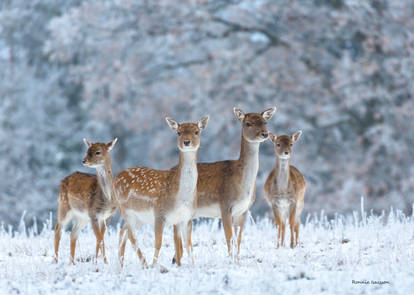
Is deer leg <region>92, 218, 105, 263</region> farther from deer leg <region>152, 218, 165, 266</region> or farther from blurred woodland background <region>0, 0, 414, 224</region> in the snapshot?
blurred woodland background <region>0, 0, 414, 224</region>

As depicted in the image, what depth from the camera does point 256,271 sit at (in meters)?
6.38

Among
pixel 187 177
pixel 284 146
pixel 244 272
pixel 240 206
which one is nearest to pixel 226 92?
pixel 284 146

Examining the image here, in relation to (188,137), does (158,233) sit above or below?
below

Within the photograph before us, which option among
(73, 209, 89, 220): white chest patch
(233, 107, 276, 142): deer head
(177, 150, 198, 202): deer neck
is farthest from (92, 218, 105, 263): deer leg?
(233, 107, 276, 142): deer head

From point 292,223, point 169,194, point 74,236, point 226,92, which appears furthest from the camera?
point 226,92

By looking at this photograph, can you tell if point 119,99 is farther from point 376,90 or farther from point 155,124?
point 376,90

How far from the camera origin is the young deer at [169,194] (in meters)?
6.92

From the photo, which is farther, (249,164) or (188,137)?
(249,164)

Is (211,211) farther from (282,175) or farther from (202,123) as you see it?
(282,175)

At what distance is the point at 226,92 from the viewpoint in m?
16.6

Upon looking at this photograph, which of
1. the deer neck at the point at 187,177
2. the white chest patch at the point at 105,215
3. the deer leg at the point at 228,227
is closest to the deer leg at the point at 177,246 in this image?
the deer neck at the point at 187,177

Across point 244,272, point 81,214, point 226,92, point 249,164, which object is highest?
point 226,92

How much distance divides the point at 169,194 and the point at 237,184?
94 cm

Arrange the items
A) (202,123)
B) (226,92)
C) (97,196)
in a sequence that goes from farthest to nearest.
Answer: (226,92)
(97,196)
(202,123)
